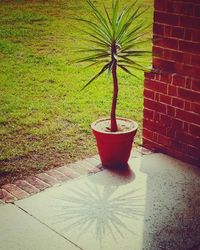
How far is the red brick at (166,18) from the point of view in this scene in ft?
14.7

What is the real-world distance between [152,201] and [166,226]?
0.40 m

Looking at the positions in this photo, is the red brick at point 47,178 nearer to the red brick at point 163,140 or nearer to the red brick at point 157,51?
the red brick at point 163,140

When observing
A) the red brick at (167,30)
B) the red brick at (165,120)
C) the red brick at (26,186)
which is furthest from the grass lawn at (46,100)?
the red brick at (167,30)

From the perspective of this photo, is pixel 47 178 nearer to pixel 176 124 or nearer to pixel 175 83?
pixel 176 124

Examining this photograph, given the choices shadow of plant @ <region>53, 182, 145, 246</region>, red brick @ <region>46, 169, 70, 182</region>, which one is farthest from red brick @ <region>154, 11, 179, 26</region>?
red brick @ <region>46, 169, 70, 182</region>

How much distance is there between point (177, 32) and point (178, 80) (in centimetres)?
45

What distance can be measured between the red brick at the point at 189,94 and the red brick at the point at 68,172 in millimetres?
1242

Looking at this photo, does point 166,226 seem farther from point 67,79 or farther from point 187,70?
point 67,79

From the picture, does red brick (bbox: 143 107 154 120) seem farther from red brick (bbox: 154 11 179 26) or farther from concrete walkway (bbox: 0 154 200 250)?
red brick (bbox: 154 11 179 26)

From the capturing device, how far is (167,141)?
4.87m

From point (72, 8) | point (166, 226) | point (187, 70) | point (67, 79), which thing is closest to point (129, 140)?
point (187, 70)

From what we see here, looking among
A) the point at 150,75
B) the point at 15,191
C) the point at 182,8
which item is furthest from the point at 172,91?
the point at 15,191

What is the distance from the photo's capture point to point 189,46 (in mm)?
4398

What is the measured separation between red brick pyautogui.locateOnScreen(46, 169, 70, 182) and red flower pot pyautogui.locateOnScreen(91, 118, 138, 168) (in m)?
0.43
